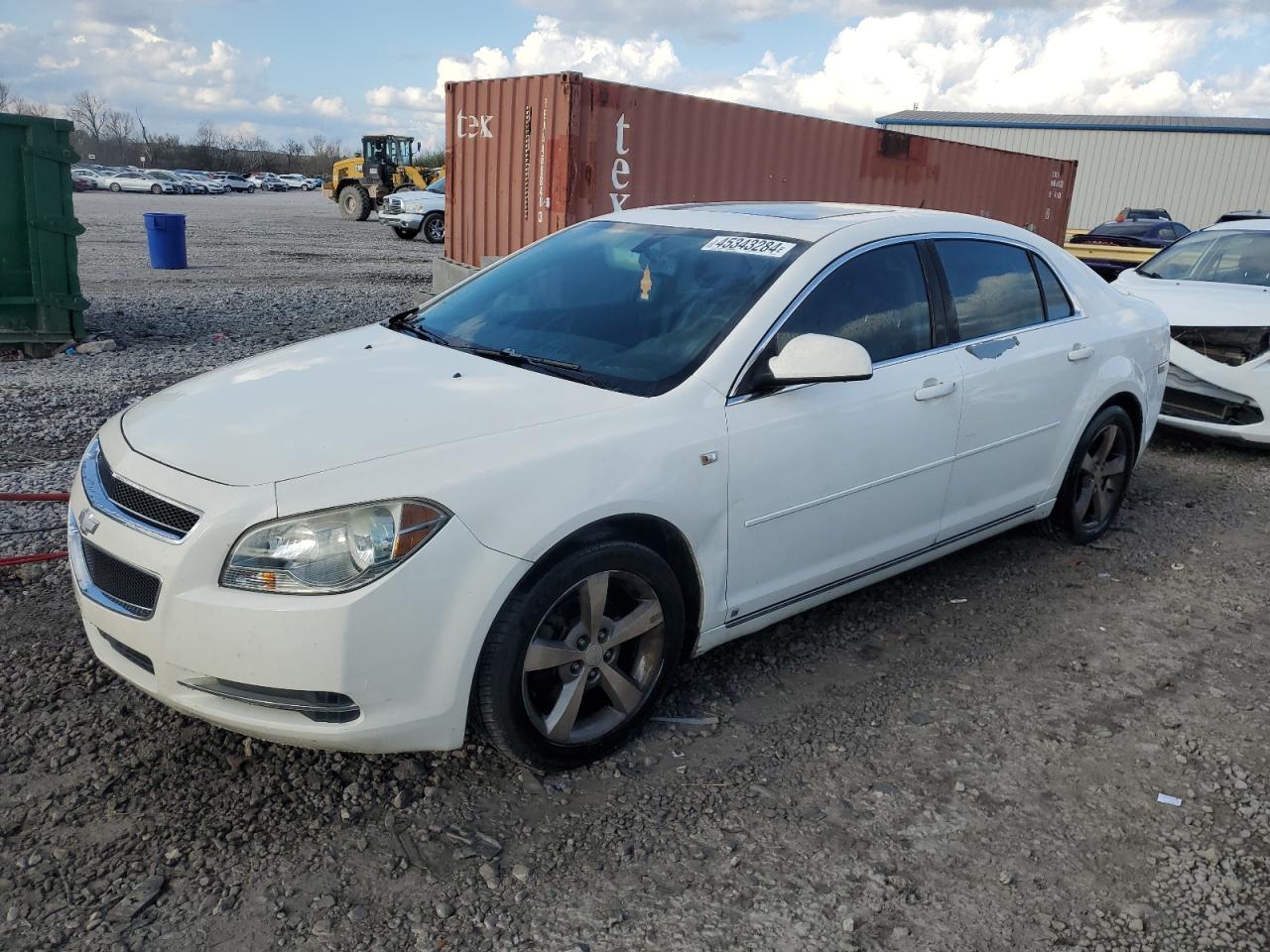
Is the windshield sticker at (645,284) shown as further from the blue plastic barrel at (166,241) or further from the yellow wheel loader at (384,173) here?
the yellow wheel loader at (384,173)

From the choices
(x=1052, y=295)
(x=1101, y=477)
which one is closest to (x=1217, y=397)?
(x=1101, y=477)

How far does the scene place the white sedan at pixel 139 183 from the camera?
192 feet

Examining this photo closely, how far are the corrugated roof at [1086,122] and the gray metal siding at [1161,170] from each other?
0.75 feet

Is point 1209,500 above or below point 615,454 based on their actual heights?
below

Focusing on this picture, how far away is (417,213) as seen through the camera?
2614cm

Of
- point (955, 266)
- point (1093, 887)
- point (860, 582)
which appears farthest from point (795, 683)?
point (955, 266)

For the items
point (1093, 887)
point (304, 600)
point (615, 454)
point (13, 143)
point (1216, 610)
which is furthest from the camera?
point (13, 143)

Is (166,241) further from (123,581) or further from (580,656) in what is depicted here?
(580,656)

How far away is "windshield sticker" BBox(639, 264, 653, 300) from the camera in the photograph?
11.9ft

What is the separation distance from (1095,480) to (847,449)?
86.0 inches

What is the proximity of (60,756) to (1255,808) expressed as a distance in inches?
137

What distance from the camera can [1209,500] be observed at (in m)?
6.04

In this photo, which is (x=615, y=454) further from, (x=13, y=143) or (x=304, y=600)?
(x=13, y=143)

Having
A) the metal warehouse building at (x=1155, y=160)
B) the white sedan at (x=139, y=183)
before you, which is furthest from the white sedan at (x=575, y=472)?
the white sedan at (x=139, y=183)
